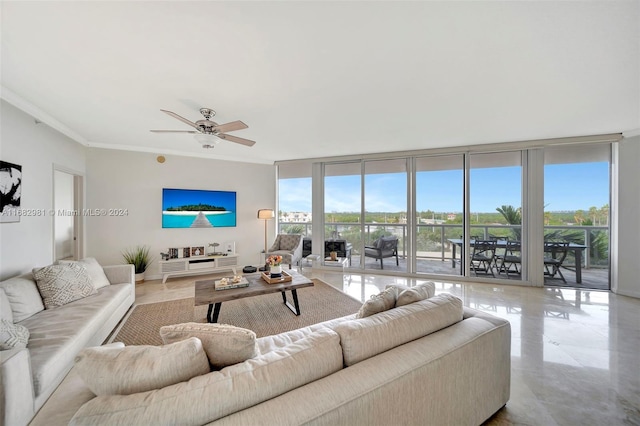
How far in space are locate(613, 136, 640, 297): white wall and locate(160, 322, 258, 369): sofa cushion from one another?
5526 millimetres

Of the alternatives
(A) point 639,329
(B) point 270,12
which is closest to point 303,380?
(B) point 270,12

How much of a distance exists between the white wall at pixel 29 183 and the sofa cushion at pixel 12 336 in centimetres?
129

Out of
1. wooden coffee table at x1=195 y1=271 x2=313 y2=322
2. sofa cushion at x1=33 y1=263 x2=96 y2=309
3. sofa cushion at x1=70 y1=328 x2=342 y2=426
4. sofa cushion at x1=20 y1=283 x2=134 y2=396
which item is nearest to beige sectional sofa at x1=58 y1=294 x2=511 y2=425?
sofa cushion at x1=70 y1=328 x2=342 y2=426

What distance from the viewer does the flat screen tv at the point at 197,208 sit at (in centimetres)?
452

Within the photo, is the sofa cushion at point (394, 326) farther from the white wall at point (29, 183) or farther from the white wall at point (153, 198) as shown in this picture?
the white wall at point (153, 198)

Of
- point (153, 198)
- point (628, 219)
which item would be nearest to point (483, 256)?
point (628, 219)

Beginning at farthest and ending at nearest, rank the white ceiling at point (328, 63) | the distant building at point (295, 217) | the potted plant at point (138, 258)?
1. the distant building at point (295, 217)
2. the potted plant at point (138, 258)
3. the white ceiling at point (328, 63)

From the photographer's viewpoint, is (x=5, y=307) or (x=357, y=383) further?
(x=5, y=307)

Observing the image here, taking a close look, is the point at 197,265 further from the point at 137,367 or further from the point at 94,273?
the point at 137,367

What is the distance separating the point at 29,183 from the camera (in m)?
2.67

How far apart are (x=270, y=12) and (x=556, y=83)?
260cm

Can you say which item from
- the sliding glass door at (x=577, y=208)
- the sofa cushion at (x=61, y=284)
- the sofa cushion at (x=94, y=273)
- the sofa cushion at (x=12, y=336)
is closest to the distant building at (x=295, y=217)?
the sofa cushion at (x=94, y=273)

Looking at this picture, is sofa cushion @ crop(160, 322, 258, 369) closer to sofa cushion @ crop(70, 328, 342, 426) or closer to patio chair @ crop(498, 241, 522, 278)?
sofa cushion @ crop(70, 328, 342, 426)

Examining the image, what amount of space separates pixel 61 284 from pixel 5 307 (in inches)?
17.6
